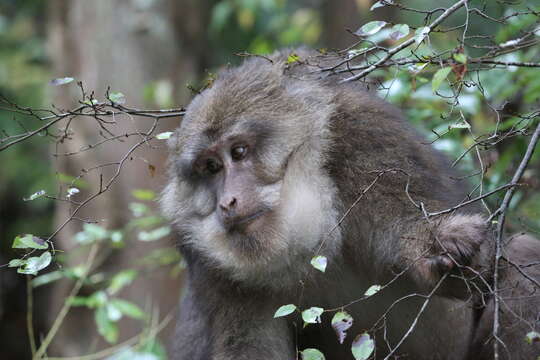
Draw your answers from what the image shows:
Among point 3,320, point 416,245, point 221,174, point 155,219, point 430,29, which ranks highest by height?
point 430,29

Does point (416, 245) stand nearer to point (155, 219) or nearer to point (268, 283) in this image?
point (268, 283)

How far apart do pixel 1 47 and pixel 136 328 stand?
647 centimetres

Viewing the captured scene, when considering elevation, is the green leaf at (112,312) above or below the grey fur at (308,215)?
below

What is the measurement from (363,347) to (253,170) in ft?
3.90

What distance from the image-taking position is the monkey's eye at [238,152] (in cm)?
351

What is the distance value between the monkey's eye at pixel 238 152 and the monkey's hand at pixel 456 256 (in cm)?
101

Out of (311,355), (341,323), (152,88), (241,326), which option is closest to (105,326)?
(241,326)

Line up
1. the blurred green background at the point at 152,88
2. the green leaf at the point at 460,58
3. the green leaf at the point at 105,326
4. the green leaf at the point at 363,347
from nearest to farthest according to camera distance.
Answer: the green leaf at the point at 460,58, the green leaf at the point at 363,347, the green leaf at the point at 105,326, the blurred green background at the point at 152,88

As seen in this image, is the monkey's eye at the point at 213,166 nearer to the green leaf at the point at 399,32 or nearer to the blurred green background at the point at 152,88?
the green leaf at the point at 399,32

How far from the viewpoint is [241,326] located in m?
3.61

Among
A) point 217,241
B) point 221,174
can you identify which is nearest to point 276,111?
point 221,174

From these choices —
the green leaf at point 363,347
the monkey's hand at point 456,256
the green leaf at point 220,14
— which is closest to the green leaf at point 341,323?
the green leaf at point 363,347

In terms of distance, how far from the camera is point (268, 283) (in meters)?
3.49

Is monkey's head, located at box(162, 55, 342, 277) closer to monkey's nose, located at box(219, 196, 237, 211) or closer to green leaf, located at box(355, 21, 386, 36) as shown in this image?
monkey's nose, located at box(219, 196, 237, 211)
